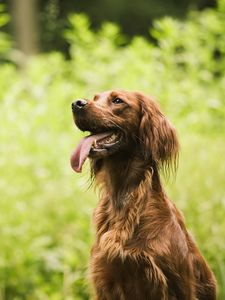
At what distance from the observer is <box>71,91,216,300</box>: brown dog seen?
4.15 meters

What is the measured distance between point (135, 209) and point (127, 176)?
8.2 inches

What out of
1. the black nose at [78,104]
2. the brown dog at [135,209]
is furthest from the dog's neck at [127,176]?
the black nose at [78,104]

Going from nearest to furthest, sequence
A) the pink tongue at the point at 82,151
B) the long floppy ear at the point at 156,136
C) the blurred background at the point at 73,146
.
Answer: the pink tongue at the point at 82,151 < the long floppy ear at the point at 156,136 < the blurred background at the point at 73,146

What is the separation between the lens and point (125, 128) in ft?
14.1

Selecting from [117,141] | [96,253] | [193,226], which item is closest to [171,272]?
[96,253]

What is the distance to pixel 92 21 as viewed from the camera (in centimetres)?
1683

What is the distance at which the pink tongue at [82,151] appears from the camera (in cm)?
414

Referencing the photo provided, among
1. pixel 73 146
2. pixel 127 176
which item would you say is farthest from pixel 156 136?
pixel 73 146

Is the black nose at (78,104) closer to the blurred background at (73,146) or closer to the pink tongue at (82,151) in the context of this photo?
the pink tongue at (82,151)

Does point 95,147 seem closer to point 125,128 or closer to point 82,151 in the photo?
point 82,151

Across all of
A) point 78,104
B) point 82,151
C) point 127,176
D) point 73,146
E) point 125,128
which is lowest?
point 127,176

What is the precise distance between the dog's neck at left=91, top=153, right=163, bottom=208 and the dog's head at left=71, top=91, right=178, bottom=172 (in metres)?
0.04

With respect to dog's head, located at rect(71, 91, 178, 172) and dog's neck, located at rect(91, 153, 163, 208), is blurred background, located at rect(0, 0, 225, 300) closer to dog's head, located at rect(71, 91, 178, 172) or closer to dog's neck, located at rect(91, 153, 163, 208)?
dog's neck, located at rect(91, 153, 163, 208)

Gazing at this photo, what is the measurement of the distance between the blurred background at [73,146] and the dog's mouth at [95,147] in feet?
1.65
